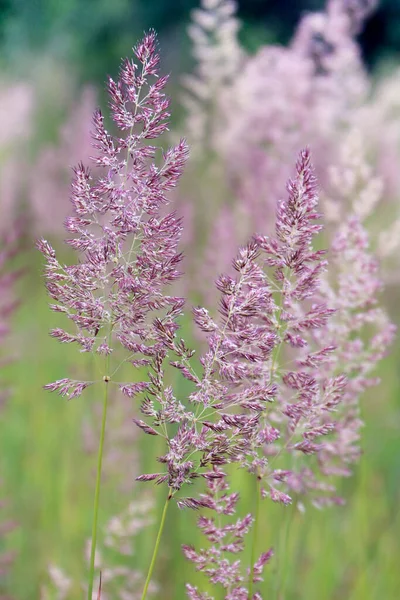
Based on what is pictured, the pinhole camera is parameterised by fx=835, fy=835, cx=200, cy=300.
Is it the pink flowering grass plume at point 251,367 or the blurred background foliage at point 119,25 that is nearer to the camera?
the pink flowering grass plume at point 251,367

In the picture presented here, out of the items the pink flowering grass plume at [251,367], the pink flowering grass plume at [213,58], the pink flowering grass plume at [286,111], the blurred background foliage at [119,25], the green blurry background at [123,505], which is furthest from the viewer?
the blurred background foliage at [119,25]

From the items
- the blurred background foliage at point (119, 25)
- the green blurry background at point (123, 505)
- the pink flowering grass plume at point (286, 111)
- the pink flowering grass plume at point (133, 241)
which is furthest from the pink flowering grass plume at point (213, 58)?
the blurred background foliage at point (119, 25)

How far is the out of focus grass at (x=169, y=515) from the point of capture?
264 centimetres

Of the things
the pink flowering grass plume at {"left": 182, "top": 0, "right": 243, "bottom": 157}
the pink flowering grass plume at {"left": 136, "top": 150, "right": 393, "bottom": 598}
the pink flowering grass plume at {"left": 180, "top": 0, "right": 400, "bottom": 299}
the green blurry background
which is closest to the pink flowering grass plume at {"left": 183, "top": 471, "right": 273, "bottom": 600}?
the pink flowering grass plume at {"left": 136, "top": 150, "right": 393, "bottom": 598}

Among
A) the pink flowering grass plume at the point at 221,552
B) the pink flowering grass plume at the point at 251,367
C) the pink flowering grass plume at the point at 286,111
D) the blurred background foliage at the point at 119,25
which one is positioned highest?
the blurred background foliage at the point at 119,25

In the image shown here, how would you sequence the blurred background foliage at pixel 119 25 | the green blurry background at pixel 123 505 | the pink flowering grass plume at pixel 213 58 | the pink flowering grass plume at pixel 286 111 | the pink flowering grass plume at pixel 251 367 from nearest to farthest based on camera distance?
1. the pink flowering grass plume at pixel 251 367
2. the green blurry background at pixel 123 505
3. the pink flowering grass plume at pixel 286 111
4. the pink flowering grass plume at pixel 213 58
5. the blurred background foliage at pixel 119 25

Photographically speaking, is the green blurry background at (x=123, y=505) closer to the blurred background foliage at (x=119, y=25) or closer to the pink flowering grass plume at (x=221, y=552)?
the pink flowering grass plume at (x=221, y=552)

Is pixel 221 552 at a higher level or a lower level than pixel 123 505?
lower

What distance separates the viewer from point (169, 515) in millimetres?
3059

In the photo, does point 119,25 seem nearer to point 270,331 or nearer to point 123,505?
point 123,505

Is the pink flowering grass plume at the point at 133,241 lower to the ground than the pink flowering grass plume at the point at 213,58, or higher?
lower

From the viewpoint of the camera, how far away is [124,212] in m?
1.03

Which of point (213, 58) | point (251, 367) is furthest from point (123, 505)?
point (251, 367)

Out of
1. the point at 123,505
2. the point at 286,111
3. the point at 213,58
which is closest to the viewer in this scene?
the point at 123,505
